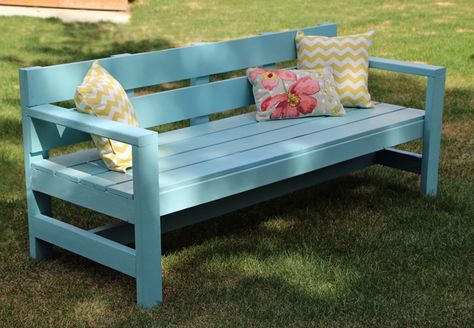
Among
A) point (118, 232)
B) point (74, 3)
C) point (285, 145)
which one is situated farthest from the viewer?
point (74, 3)

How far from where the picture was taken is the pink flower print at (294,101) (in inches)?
201

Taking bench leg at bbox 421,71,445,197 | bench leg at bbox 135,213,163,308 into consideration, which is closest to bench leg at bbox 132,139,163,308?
bench leg at bbox 135,213,163,308

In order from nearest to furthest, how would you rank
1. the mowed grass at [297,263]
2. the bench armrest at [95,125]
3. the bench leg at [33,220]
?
the bench armrest at [95,125] < the mowed grass at [297,263] < the bench leg at [33,220]

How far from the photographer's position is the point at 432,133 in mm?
5312

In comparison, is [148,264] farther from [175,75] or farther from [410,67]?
[410,67]

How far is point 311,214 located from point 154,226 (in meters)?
1.44

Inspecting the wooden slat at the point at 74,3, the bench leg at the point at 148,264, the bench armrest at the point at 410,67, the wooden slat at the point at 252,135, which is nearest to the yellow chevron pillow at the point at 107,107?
the wooden slat at the point at 252,135

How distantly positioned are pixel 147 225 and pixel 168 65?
1.25 m

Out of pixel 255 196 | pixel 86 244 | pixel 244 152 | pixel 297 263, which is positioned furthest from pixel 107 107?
pixel 297 263

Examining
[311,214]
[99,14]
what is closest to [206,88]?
[311,214]

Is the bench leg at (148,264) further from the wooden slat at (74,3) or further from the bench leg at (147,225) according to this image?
the wooden slat at (74,3)

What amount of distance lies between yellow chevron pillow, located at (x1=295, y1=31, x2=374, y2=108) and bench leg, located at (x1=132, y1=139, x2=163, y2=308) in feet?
6.12

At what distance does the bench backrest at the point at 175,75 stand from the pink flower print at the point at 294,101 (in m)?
0.20

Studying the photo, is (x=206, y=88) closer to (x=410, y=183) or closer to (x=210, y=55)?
(x=210, y=55)
